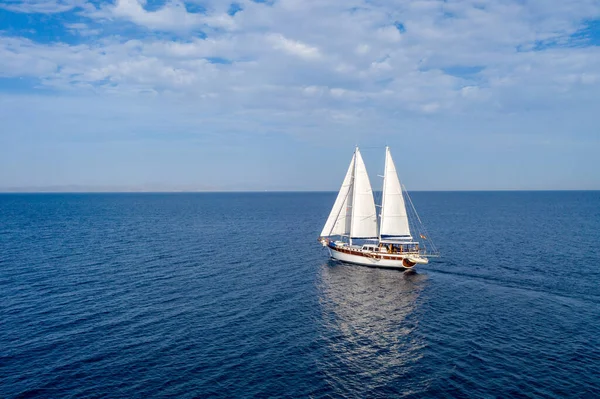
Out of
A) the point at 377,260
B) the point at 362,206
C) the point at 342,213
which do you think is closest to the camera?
the point at 377,260

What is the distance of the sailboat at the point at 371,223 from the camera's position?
82.4 m

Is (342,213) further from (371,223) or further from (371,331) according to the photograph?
(371,331)

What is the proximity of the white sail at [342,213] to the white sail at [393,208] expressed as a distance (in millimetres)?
9624

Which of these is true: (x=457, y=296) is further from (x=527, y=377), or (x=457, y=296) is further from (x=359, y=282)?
(x=527, y=377)

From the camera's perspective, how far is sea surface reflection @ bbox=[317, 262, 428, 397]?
37.5 metres

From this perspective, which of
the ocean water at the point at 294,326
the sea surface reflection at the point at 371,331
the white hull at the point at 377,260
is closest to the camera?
the ocean water at the point at 294,326

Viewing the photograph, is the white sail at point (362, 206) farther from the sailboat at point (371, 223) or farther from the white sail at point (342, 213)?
the white sail at point (342, 213)

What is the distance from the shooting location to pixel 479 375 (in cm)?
3769

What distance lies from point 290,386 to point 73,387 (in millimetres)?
19411

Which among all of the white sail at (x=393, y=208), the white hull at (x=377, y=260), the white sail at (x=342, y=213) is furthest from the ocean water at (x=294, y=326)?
the white sail at (x=393, y=208)

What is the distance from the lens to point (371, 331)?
48.9 metres

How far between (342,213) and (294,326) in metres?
46.5

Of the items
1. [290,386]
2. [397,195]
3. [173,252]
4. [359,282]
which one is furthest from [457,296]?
[173,252]

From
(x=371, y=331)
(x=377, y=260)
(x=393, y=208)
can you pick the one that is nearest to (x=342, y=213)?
(x=393, y=208)
